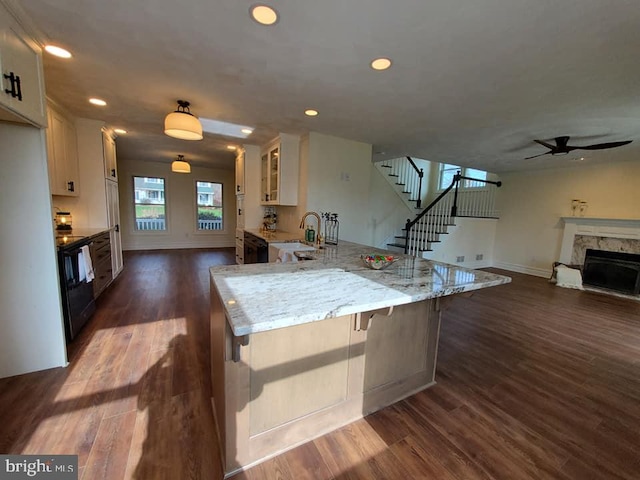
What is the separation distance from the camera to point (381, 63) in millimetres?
1968

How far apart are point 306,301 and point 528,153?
5338mm

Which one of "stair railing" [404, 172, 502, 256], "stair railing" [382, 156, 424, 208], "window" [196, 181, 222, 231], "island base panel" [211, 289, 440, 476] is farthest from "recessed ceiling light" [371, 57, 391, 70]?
"window" [196, 181, 222, 231]

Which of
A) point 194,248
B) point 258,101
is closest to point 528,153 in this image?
point 258,101

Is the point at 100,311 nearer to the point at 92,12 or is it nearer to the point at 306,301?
the point at 92,12

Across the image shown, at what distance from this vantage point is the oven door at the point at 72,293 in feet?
7.55

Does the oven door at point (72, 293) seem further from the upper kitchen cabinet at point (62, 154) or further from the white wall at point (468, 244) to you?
the white wall at point (468, 244)

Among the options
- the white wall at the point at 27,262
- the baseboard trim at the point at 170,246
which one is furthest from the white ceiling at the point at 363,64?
the baseboard trim at the point at 170,246

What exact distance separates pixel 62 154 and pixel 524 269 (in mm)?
8803

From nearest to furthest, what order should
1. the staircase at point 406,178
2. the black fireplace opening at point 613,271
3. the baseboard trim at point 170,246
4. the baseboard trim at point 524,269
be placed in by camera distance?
the black fireplace opening at point 613,271 < the baseboard trim at point 524,269 < the staircase at point 406,178 < the baseboard trim at point 170,246

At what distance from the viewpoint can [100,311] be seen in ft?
10.3

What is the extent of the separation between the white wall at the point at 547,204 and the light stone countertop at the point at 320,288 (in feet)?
18.0

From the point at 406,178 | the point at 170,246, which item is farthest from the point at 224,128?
the point at 170,246
